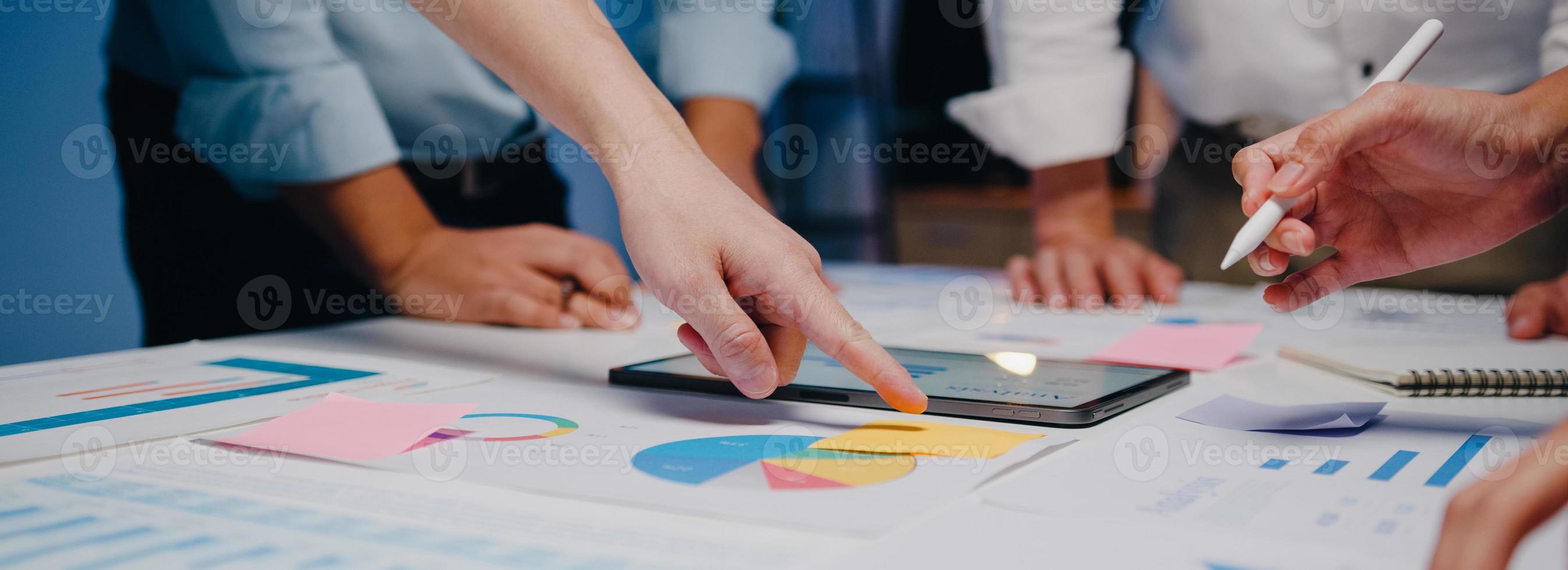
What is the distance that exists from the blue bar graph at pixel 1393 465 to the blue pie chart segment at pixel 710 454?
271mm

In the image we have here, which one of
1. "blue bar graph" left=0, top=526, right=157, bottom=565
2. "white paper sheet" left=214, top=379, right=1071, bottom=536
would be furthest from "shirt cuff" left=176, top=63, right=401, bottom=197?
"blue bar graph" left=0, top=526, right=157, bottom=565

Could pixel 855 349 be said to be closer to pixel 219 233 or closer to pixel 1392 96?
pixel 1392 96

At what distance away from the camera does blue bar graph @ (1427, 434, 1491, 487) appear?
17.4 inches

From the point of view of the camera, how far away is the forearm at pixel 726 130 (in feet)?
4.79

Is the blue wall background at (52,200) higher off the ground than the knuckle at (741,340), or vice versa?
the blue wall background at (52,200)

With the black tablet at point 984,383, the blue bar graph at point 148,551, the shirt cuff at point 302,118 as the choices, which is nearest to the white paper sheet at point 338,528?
the blue bar graph at point 148,551

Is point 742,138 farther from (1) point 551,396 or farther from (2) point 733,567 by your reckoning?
(2) point 733,567

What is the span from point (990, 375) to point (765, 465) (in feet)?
0.81

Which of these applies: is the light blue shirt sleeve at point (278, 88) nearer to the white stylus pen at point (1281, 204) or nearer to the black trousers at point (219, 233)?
the black trousers at point (219, 233)

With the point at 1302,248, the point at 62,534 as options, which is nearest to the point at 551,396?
the point at 62,534

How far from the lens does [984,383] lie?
63 centimetres

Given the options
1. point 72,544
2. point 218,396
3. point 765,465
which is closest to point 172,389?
point 218,396

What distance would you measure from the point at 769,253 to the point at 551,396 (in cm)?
19

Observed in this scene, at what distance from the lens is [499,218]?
4.34 ft
